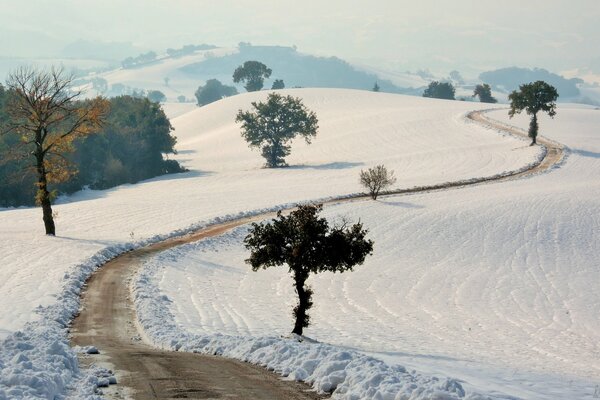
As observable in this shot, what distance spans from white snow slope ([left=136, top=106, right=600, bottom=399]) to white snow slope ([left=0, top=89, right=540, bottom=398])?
13.3 feet

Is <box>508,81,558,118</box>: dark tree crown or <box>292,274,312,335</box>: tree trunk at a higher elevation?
<box>508,81,558,118</box>: dark tree crown

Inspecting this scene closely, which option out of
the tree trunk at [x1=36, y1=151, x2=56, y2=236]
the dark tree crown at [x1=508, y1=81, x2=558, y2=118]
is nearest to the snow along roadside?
the tree trunk at [x1=36, y1=151, x2=56, y2=236]

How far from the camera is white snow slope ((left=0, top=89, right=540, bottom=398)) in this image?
27.1 metres

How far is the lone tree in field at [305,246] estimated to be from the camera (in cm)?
2478

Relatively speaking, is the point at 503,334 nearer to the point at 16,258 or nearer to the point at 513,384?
the point at 513,384

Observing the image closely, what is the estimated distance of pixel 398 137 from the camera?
11225 centimetres

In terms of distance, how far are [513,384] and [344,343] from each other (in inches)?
377

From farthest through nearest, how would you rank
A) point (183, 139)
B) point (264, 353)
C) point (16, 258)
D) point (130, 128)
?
1. point (183, 139)
2. point (130, 128)
3. point (16, 258)
4. point (264, 353)

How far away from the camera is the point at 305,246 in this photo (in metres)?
24.8

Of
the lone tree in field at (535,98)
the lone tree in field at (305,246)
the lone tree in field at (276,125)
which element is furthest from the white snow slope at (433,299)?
the lone tree in field at (276,125)

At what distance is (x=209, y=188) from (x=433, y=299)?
146 ft

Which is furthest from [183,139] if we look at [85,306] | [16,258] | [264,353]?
[264,353]

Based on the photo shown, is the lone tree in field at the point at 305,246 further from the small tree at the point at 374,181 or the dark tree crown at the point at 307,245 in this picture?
the small tree at the point at 374,181

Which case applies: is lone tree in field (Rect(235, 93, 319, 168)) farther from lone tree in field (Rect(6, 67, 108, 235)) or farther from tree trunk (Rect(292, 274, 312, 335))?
tree trunk (Rect(292, 274, 312, 335))
